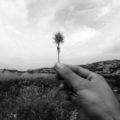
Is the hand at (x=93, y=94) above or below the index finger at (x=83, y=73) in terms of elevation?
below

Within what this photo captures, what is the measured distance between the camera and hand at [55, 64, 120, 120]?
0.94 meters

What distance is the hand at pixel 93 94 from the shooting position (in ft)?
3.10

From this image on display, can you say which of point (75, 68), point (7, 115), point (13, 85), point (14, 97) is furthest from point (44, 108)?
point (75, 68)

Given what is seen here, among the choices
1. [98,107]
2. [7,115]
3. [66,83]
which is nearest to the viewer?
[98,107]

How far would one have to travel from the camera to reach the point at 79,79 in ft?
3.32

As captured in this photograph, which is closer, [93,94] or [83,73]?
[93,94]

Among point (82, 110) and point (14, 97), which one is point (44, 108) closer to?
point (14, 97)

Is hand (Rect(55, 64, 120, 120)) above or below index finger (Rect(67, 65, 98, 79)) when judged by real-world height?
below

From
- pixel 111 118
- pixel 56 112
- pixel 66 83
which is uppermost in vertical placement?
pixel 66 83

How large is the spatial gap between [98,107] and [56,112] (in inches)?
224

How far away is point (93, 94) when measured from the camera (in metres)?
0.97

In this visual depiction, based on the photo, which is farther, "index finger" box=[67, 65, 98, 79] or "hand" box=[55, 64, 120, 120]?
"index finger" box=[67, 65, 98, 79]

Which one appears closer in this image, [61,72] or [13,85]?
[61,72]

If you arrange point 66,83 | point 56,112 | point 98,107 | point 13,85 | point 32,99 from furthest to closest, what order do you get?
1. point 13,85
2. point 32,99
3. point 56,112
4. point 66,83
5. point 98,107
